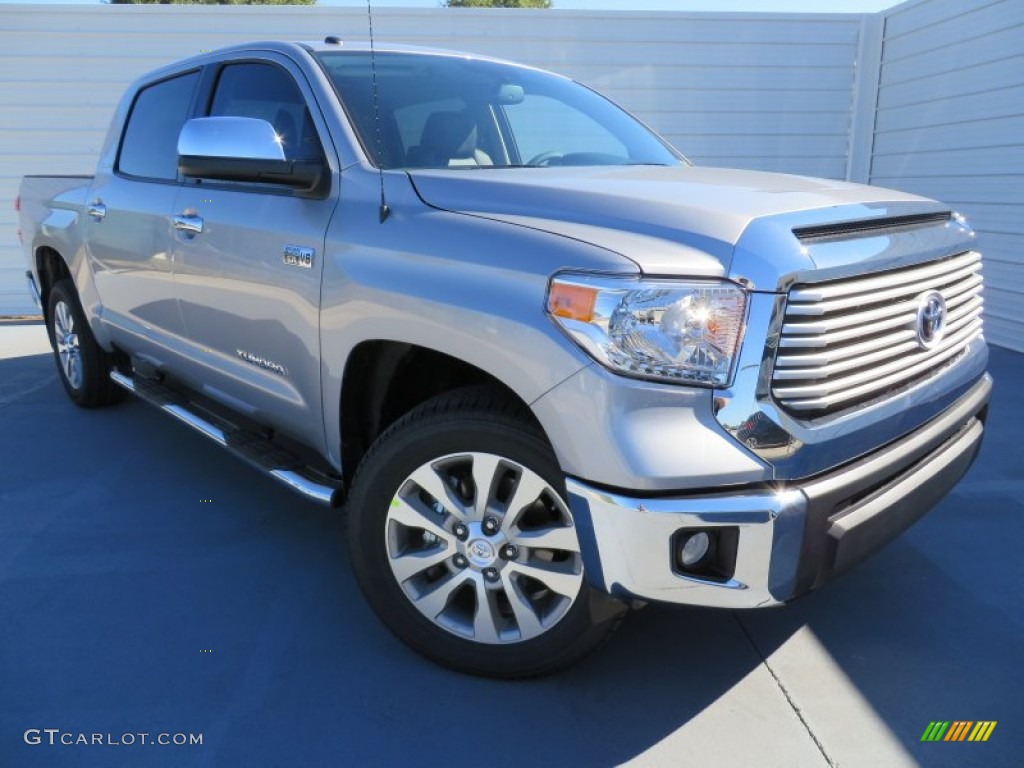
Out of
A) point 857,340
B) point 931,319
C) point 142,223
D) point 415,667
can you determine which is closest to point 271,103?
point 142,223

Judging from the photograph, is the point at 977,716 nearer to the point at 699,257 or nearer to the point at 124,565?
the point at 699,257

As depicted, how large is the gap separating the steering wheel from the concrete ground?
66.2 inches

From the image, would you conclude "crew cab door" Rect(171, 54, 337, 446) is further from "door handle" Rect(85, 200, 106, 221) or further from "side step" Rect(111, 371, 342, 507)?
"door handle" Rect(85, 200, 106, 221)

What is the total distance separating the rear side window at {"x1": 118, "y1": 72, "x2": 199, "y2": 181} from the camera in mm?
3615

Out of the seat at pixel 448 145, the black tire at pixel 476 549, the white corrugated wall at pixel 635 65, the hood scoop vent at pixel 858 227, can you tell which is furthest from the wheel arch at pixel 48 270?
the hood scoop vent at pixel 858 227

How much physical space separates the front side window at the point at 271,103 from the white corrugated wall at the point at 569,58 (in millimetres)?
5445

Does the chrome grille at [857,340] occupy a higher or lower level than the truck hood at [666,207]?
lower

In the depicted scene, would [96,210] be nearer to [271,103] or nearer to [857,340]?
[271,103]

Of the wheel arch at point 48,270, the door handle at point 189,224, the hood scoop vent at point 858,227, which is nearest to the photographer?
the hood scoop vent at point 858,227

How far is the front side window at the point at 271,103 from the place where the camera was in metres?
2.71

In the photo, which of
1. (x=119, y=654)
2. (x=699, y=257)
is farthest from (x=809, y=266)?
(x=119, y=654)

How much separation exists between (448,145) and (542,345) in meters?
1.21

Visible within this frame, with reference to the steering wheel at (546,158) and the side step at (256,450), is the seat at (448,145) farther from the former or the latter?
the side step at (256,450)

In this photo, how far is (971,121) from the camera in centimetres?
686
